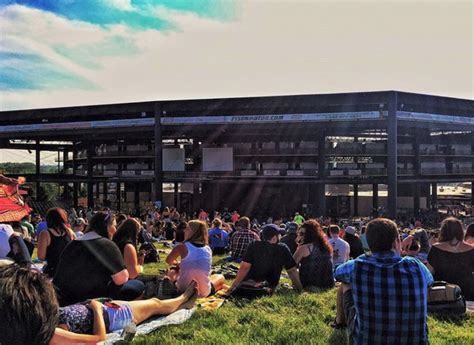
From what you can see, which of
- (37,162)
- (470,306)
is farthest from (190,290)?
(37,162)

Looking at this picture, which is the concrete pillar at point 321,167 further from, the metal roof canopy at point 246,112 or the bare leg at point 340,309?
the bare leg at point 340,309

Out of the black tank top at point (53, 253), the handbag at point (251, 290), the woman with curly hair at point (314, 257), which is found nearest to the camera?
the handbag at point (251, 290)

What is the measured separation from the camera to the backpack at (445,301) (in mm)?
5723

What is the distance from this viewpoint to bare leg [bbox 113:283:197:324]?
5027 mm

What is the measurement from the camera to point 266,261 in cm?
683

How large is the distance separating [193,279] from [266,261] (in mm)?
1172

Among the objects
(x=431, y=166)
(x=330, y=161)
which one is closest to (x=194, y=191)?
(x=330, y=161)

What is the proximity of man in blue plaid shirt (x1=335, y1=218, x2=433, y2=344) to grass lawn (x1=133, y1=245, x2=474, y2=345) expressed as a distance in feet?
4.05

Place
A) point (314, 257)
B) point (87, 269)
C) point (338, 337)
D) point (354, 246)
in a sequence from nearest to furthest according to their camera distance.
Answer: point (338, 337), point (87, 269), point (314, 257), point (354, 246)

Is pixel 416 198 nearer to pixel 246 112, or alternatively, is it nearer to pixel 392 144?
pixel 392 144

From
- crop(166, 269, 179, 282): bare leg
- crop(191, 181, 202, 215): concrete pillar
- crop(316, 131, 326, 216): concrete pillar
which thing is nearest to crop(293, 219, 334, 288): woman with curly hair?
crop(166, 269, 179, 282): bare leg

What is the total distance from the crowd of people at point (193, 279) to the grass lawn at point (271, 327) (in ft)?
1.16

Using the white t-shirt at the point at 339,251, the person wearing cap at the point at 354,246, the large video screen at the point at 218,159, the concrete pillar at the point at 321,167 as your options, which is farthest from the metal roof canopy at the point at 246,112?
the white t-shirt at the point at 339,251

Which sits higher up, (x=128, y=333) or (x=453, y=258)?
(x=453, y=258)
